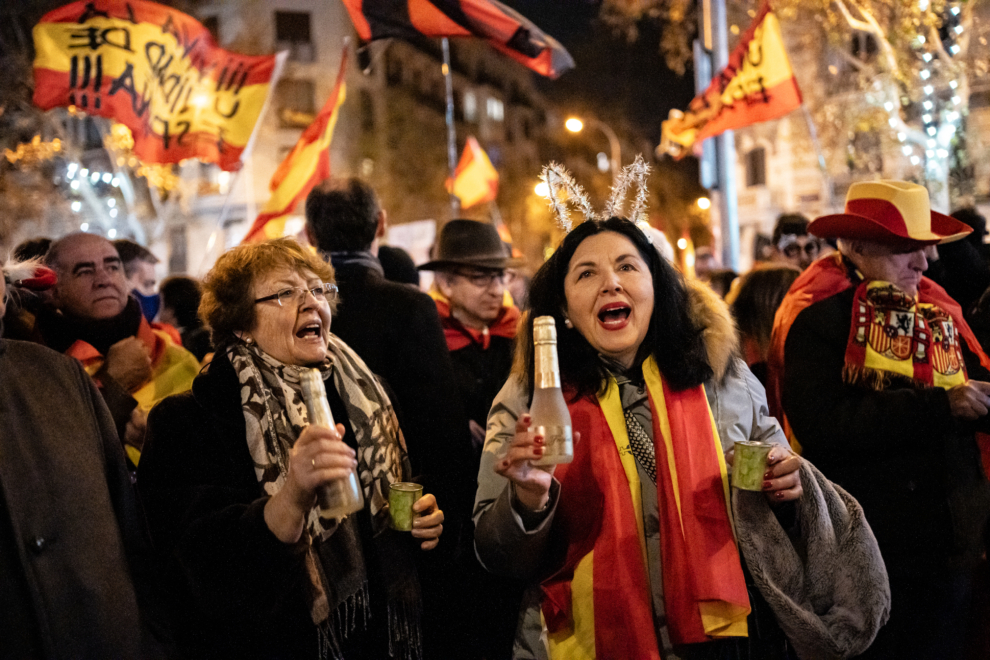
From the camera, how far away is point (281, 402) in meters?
2.88

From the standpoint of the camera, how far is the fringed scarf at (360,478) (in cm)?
276

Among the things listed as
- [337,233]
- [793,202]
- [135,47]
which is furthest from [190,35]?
[793,202]

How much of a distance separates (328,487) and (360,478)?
2.61 ft

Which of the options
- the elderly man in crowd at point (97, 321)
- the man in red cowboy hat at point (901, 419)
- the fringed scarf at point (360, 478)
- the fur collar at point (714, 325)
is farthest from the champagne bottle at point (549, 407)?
the elderly man in crowd at point (97, 321)

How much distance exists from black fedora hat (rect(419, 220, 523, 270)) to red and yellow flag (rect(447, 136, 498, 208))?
20.2 ft

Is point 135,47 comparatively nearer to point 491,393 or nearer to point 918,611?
point 491,393

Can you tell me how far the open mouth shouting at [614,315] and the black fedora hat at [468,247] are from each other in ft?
8.38

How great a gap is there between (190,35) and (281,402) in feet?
16.5

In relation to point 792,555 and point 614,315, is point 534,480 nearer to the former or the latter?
point 614,315

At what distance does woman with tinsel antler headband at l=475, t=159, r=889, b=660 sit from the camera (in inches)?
94.7

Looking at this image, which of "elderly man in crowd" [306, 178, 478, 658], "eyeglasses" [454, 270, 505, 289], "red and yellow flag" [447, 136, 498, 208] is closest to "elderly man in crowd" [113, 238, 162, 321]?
"eyeglasses" [454, 270, 505, 289]

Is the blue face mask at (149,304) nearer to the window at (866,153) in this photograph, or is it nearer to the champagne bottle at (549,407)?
the champagne bottle at (549,407)

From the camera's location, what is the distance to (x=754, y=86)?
8227 millimetres

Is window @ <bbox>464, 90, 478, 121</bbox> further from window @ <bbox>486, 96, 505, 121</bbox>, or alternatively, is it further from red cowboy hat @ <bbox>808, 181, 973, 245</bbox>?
red cowboy hat @ <bbox>808, 181, 973, 245</bbox>
